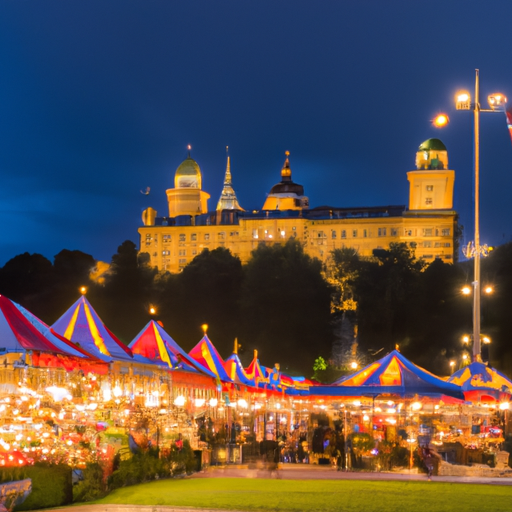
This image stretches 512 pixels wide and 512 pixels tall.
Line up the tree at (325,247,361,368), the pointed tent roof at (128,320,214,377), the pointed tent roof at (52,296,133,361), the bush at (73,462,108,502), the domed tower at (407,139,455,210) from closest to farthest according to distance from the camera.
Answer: the bush at (73,462,108,502) → the pointed tent roof at (52,296,133,361) → the pointed tent roof at (128,320,214,377) → the tree at (325,247,361,368) → the domed tower at (407,139,455,210)

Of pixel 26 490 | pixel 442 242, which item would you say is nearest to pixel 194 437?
pixel 26 490

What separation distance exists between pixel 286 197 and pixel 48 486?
16181cm

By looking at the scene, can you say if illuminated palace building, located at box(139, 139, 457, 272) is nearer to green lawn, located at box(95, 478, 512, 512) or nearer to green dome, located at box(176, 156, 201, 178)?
green dome, located at box(176, 156, 201, 178)

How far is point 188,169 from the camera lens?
173m

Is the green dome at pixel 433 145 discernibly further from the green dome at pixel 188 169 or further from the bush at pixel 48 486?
the bush at pixel 48 486

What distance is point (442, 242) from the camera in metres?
148

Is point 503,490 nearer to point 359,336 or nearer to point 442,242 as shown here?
point 359,336

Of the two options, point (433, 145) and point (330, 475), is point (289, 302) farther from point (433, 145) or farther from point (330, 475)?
point (433, 145)

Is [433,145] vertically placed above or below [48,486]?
above

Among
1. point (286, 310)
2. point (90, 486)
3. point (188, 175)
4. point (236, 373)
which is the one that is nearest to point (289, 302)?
point (286, 310)

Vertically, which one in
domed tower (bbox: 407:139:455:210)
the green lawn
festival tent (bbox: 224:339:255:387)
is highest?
domed tower (bbox: 407:139:455:210)

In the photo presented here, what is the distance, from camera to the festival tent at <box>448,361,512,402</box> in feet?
79.3

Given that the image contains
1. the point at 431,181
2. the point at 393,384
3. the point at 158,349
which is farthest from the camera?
the point at 431,181

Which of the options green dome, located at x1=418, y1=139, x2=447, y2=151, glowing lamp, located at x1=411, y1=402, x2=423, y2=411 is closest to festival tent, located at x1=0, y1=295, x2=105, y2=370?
glowing lamp, located at x1=411, y1=402, x2=423, y2=411
